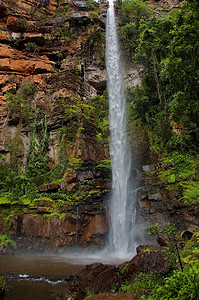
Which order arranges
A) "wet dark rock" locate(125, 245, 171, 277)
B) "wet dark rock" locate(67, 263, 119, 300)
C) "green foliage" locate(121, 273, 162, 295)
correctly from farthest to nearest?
"wet dark rock" locate(67, 263, 119, 300)
"wet dark rock" locate(125, 245, 171, 277)
"green foliage" locate(121, 273, 162, 295)

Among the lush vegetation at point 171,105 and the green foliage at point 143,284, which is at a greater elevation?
the lush vegetation at point 171,105

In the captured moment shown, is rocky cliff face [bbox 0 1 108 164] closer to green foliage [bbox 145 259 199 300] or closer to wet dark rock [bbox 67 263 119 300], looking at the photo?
wet dark rock [bbox 67 263 119 300]

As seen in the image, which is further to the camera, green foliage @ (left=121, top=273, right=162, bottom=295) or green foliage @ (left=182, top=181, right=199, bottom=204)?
green foliage @ (left=182, top=181, right=199, bottom=204)

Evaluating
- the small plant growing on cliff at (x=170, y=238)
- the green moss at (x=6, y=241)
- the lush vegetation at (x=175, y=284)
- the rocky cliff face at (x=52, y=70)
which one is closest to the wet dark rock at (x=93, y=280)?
the lush vegetation at (x=175, y=284)

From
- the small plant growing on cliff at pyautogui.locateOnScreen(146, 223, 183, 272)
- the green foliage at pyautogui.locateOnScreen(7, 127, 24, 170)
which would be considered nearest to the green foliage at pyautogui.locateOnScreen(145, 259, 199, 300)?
the small plant growing on cliff at pyautogui.locateOnScreen(146, 223, 183, 272)

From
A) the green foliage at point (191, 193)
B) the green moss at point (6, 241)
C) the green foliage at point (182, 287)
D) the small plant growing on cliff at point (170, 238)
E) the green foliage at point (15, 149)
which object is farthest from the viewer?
the green foliage at point (15, 149)

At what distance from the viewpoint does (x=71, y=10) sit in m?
23.9

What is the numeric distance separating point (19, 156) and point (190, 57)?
12163 mm

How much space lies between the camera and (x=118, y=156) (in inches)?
588

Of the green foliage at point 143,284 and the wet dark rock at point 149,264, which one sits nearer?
the green foliage at point 143,284

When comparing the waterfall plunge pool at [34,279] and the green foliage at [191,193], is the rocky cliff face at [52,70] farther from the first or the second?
the waterfall plunge pool at [34,279]

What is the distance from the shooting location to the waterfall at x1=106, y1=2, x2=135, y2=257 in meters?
10.9

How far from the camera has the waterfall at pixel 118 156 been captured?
10.9m

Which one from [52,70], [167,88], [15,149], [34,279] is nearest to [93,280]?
[34,279]
